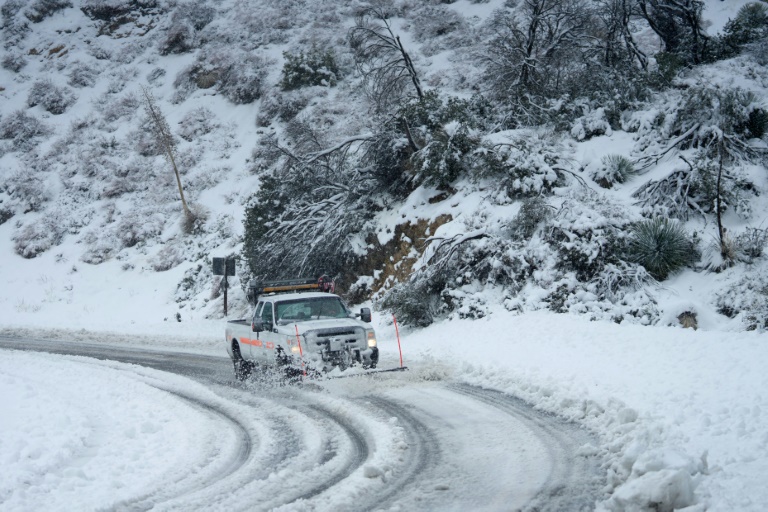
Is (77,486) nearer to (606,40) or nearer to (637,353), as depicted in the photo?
(637,353)

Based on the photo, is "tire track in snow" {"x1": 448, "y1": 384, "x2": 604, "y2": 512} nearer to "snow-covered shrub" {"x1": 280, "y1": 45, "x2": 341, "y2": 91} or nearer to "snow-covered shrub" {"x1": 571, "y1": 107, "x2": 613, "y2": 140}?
"snow-covered shrub" {"x1": 571, "y1": 107, "x2": 613, "y2": 140}

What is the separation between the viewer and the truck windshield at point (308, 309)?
10789 mm

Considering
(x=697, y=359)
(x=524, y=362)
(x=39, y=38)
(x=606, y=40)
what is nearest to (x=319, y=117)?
(x=606, y=40)

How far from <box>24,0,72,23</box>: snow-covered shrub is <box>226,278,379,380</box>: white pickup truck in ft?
176

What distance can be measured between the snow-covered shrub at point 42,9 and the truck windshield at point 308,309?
5504 centimetres

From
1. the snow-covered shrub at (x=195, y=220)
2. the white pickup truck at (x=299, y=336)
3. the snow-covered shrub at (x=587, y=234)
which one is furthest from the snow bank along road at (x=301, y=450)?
the snow-covered shrub at (x=195, y=220)

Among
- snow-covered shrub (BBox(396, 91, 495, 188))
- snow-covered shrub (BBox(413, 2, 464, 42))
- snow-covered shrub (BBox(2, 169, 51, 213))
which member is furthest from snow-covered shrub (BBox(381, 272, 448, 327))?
snow-covered shrub (BBox(2, 169, 51, 213))

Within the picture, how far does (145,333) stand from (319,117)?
1793 centimetres

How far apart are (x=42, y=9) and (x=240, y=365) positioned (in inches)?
A: 2177

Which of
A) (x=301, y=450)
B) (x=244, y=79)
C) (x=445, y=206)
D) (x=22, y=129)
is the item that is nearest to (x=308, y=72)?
(x=244, y=79)

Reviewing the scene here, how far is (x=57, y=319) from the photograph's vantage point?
84.5 ft

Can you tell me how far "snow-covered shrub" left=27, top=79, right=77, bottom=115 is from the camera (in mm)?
44062

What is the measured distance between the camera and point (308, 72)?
37.4 metres

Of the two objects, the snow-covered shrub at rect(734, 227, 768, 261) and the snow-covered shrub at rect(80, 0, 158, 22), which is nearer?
the snow-covered shrub at rect(734, 227, 768, 261)
